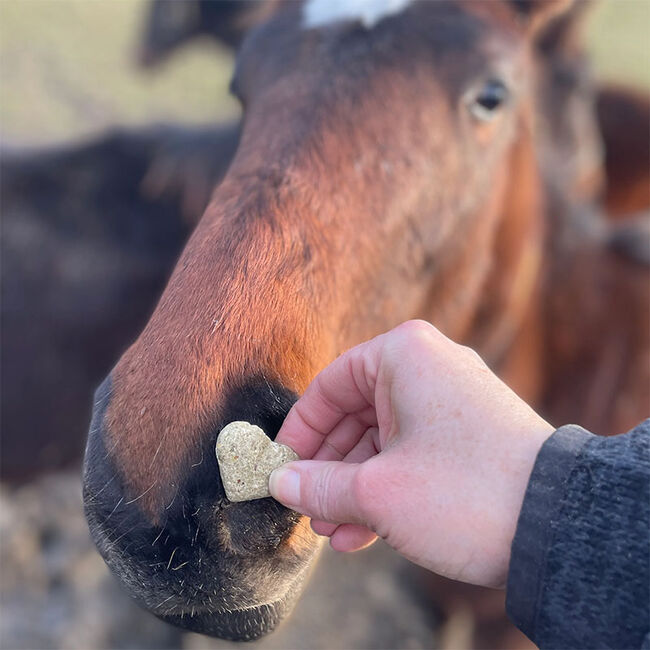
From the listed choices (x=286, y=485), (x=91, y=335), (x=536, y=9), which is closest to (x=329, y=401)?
(x=286, y=485)

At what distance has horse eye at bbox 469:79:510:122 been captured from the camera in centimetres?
173

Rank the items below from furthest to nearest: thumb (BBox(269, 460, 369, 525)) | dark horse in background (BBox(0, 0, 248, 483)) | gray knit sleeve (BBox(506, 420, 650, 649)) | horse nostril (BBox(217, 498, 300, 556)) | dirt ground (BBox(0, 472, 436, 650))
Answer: dark horse in background (BBox(0, 0, 248, 483)) < dirt ground (BBox(0, 472, 436, 650)) < horse nostril (BBox(217, 498, 300, 556)) < thumb (BBox(269, 460, 369, 525)) < gray knit sleeve (BBox(506, 420, 650, 649))

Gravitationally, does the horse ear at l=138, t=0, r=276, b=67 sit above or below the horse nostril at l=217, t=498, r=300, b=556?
above

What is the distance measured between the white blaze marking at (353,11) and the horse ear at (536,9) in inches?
18.6

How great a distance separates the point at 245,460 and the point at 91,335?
221 centimetres

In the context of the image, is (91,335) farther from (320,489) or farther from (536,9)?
(320,489)

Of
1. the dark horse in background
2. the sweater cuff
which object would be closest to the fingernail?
the sweater cuff

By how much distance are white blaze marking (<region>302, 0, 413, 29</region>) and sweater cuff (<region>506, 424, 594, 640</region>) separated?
1235 mm

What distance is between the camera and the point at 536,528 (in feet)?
2.57

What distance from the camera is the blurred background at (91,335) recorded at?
2762 mm

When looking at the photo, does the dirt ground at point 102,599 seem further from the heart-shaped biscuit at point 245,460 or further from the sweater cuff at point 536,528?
the sweater cuff at point 536,528

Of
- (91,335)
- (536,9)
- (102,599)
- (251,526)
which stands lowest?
(102,599)

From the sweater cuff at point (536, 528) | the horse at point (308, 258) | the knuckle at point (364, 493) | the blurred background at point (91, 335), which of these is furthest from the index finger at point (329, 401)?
the blurred background at point (91, 335)

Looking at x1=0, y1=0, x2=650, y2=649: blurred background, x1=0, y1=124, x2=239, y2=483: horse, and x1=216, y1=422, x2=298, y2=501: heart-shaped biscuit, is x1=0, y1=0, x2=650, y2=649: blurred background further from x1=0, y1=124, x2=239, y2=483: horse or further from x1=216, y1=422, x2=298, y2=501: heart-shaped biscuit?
x1=216, y1=422, x2=298, y2=501: heart-shaped biscuit
